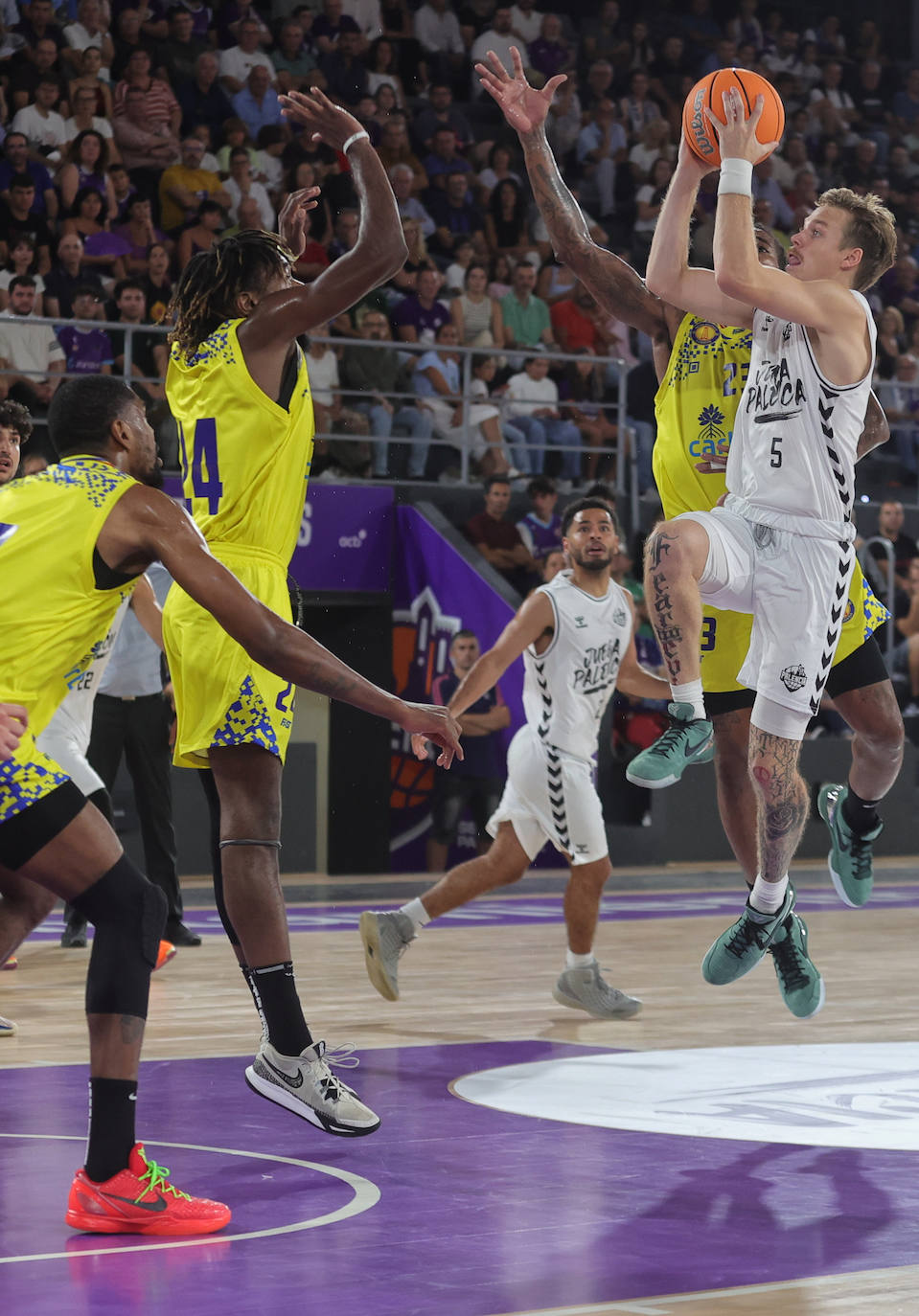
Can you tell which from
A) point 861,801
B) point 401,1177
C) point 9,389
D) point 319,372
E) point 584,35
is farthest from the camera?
point 584,35

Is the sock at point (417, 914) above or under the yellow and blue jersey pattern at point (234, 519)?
under

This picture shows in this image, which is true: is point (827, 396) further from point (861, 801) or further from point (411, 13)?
point (411, 13)

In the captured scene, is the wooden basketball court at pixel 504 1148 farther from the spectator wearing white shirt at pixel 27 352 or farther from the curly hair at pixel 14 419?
the spectator wearing white shirt at pixel 27 352

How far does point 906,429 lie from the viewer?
17.5 meters

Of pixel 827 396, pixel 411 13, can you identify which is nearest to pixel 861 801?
pixel 827 396

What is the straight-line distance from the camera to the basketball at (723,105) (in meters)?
5.20

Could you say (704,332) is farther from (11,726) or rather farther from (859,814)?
(11,726)

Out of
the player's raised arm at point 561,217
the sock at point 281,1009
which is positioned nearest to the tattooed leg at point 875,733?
the player's raised arm at point 561,217

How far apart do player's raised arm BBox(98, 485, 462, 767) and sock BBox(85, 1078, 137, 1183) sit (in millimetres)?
1043

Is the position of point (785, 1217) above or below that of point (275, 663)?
below

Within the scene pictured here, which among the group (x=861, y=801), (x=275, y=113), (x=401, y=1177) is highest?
(x=275, y=113)

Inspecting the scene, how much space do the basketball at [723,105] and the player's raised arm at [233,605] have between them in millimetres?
1976

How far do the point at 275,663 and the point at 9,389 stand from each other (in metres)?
8.37

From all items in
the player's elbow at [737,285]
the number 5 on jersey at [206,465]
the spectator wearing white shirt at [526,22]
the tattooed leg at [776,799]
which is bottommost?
the tattooed leg at [776,799]
